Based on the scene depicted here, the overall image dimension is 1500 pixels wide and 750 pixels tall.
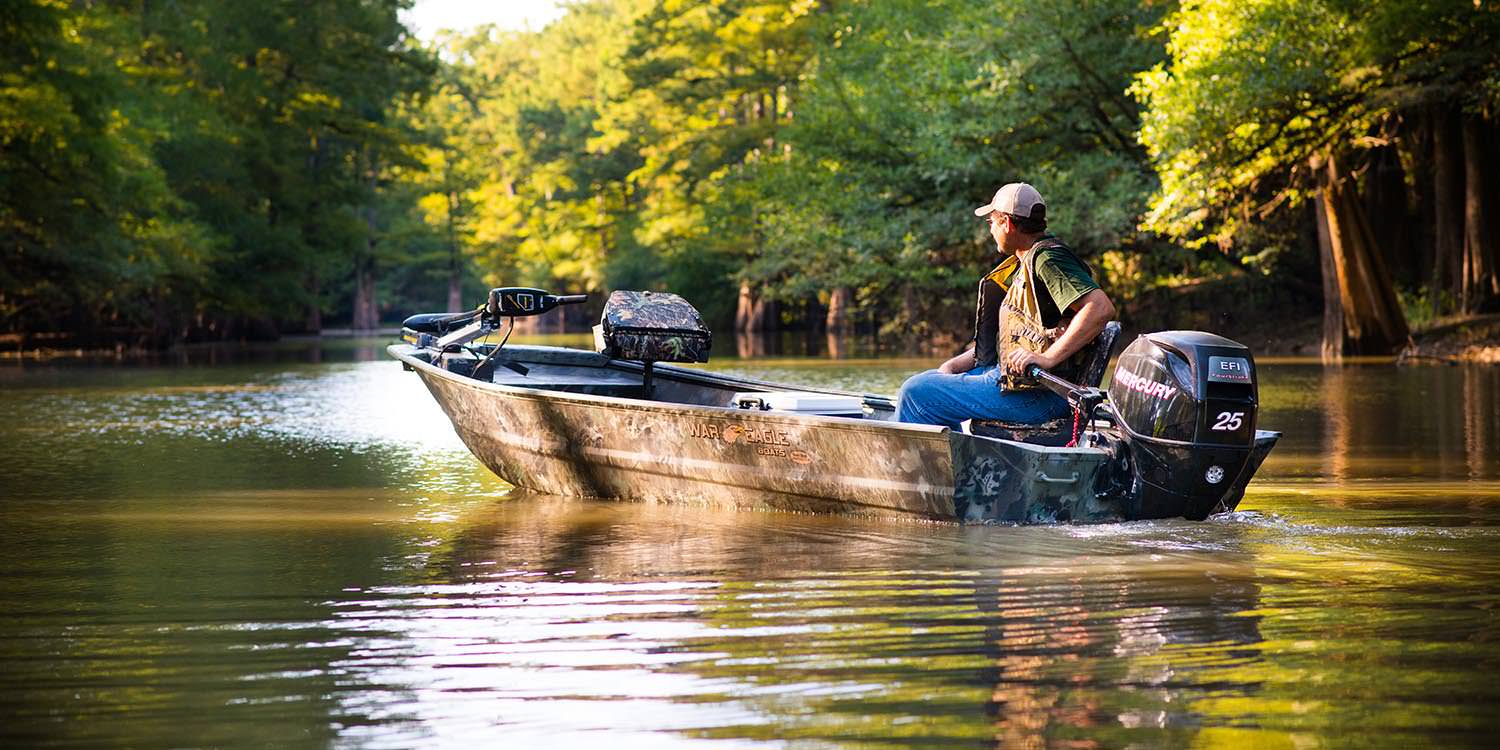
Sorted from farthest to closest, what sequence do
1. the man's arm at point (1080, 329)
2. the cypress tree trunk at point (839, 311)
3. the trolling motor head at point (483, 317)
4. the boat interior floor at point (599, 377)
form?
the cypress tree trunk at point (839, 311), the boat interior floor at point (599, 377), the trolling motor head at point (483, 317), the man's arm at point (1080, 329)

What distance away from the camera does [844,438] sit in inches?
359

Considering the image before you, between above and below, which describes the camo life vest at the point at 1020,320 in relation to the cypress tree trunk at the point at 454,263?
below

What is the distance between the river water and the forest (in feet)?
45.1

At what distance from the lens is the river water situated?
4.70 meters

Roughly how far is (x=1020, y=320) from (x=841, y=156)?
2714cm

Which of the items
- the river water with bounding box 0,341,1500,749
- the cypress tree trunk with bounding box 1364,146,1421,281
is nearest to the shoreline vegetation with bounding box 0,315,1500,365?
the cypress tree trunk with bounding box 1364,146,1421,281

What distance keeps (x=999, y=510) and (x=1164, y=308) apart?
27.9 m

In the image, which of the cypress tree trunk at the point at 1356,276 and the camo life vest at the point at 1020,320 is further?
the cypress tree trunk at the point at 1356,276

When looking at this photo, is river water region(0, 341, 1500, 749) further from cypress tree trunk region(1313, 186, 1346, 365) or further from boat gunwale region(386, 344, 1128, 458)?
cypress tree trunk region(1313, 186, 1346, 365)

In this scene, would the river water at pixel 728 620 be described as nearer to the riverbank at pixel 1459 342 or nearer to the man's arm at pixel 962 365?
the man's arm at pixel 962 365

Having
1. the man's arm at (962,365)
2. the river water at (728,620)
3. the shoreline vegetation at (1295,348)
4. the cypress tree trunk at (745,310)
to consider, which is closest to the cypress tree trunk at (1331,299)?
the shoreline vegetation at (1295,348)

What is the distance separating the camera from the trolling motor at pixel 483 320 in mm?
11570

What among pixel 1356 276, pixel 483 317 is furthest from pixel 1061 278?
pixel 1356 276

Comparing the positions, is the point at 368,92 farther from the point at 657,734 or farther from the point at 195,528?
the point at 657,734
